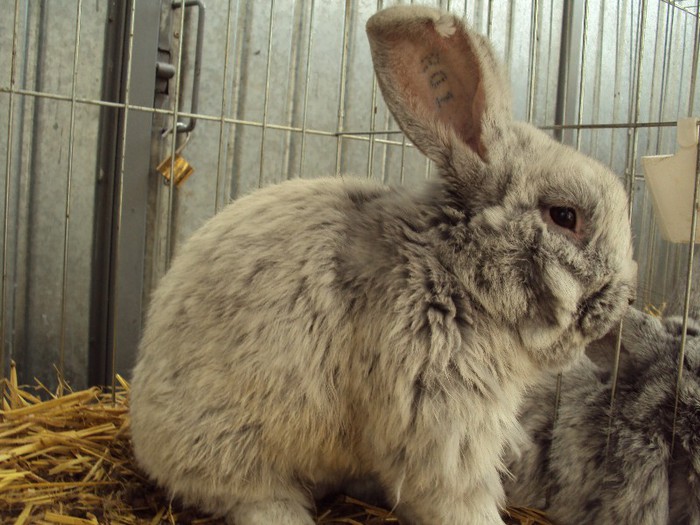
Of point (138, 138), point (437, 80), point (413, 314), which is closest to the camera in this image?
point (413, 314)

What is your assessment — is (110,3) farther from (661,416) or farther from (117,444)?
(661,416)

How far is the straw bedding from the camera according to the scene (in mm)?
1646

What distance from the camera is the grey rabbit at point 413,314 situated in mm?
1456

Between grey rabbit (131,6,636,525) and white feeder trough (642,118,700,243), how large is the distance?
0.83 ft

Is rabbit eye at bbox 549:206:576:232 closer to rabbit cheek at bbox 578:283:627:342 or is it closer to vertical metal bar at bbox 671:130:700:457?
rabbit cheek at bbox 578:283:627:342

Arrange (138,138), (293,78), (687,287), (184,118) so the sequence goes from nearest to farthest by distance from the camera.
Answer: (687,287) → (138,138) → (184,118) → (293,78)

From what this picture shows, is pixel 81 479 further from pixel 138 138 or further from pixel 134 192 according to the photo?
pixel 138 138

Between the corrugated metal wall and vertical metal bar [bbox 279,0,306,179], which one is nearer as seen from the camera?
the corrugated metal wall

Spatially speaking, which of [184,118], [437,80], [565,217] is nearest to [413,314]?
[565,217]

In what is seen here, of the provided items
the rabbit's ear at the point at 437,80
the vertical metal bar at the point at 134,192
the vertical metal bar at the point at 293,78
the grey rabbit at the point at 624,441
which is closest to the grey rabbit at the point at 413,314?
the rabbit's ear at the point at 437,80

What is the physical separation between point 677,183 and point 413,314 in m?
0.79

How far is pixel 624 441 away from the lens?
1.85 m

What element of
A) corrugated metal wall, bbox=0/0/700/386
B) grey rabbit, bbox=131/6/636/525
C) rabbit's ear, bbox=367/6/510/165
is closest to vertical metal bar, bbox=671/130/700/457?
grey rabbit, bbox=131/6/636/525

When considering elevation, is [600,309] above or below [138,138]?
below
